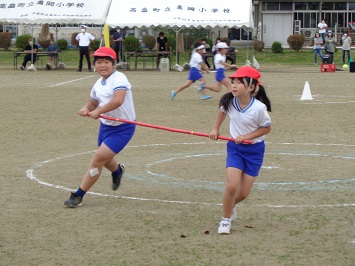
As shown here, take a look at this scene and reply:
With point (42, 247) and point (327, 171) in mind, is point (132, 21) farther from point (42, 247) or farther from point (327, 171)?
point (42, 247)

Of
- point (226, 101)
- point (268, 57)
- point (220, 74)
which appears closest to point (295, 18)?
point (268, 57)

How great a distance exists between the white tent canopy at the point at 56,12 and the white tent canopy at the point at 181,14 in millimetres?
558

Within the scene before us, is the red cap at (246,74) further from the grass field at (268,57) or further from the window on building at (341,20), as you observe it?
the window on building at (341,20)

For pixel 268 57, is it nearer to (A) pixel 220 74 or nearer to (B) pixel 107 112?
(A) pixel 220 74

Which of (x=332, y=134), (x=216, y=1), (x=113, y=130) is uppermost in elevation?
(x=216, y=1)

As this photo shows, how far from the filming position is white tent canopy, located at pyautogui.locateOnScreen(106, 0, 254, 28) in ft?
107

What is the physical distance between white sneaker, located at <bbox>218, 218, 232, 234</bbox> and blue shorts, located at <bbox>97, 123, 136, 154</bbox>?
1756 mm

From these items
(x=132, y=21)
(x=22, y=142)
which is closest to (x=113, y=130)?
(x=22, y=142)

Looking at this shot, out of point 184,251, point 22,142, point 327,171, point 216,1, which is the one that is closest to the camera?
point 184,251

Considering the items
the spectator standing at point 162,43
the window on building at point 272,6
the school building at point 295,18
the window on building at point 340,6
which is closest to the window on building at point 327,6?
the school building at point 295,18

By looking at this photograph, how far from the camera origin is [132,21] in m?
33.0

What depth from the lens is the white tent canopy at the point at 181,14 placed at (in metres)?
32.7

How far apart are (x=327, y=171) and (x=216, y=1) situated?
76.5 feet

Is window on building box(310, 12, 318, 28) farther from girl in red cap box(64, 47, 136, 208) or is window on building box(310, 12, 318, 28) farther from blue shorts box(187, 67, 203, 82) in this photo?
girl in red cap box(64, 47, 136, 208)
